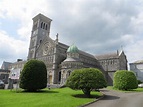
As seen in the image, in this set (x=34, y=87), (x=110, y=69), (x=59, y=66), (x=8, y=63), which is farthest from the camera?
(x=8, y=63)

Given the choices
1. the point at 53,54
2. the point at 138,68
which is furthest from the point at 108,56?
A: the point at 53,54

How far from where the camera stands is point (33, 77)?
A: 3092 centimetres

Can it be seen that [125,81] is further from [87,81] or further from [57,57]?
[57,57]

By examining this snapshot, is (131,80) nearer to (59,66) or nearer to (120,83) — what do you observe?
(120,83)

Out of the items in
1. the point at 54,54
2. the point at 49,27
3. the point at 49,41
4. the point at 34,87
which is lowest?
the point at 34,87

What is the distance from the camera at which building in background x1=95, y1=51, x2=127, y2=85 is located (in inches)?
2842

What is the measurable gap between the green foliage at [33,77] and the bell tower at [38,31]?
1611 inches

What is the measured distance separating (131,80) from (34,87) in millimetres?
23005

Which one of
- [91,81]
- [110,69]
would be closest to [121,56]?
[110,69]

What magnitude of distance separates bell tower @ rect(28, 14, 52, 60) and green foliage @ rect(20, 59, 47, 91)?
40923 mm

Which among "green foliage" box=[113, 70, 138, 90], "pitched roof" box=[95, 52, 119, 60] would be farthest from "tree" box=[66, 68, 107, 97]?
"pitched roof" box=[95, 52, 119, 60]

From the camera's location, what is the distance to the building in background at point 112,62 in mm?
72188

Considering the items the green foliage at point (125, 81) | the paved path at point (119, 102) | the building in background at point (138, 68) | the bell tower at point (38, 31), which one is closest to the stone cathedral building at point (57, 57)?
the bell tower at point (38, 31)

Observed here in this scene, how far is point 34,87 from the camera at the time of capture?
99.2 ft
